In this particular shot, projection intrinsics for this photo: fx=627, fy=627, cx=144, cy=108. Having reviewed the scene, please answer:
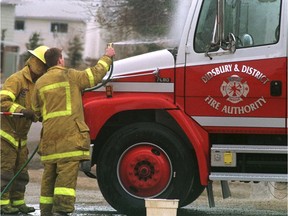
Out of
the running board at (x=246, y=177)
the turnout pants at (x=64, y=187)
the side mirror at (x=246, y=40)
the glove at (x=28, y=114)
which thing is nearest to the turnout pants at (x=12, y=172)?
the glove at (x=28, y=114)

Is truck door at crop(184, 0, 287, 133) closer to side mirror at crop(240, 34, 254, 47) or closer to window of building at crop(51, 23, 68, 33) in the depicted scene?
side mirror at crop(240, 34, 254, 47)

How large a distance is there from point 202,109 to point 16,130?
6.77 feet

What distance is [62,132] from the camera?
6094 mm

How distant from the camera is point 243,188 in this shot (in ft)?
34.4

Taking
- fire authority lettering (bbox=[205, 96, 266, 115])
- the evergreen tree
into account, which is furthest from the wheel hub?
the evergreen tree

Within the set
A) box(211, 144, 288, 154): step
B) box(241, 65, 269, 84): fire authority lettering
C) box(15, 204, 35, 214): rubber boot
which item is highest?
box(241, 65, 269, 84): fire authority lettering

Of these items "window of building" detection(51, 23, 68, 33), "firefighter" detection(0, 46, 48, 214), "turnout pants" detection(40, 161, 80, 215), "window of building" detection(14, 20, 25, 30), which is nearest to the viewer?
"turnout pants" detection(40, 161, 80, 215)

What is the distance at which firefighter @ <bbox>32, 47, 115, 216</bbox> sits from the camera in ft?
19.9

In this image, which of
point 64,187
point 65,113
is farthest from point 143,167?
point 65,113

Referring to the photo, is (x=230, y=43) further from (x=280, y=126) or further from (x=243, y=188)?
(x=243, y=188)

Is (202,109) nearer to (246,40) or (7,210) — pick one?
(246,40)

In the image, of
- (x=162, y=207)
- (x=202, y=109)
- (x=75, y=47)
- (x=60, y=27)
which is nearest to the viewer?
(x=162, y=207)

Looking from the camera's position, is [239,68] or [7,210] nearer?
[239,68]

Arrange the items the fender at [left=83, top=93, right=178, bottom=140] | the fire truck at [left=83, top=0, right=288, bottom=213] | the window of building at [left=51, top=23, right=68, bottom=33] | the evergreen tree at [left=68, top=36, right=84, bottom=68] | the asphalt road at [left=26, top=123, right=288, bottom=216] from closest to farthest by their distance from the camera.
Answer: the fire truck at [left=83, top=0, right=288, bottom=213], the fender at [left=83, top=93, right=178, bottom=140], the asphalt road at [left=26, top=123, right=288, bottom=216], the evergreen tree at [left=68, top=36, right=84, bottom=68], the window of building at [left=51, top=23, right=68, bottom=33]
